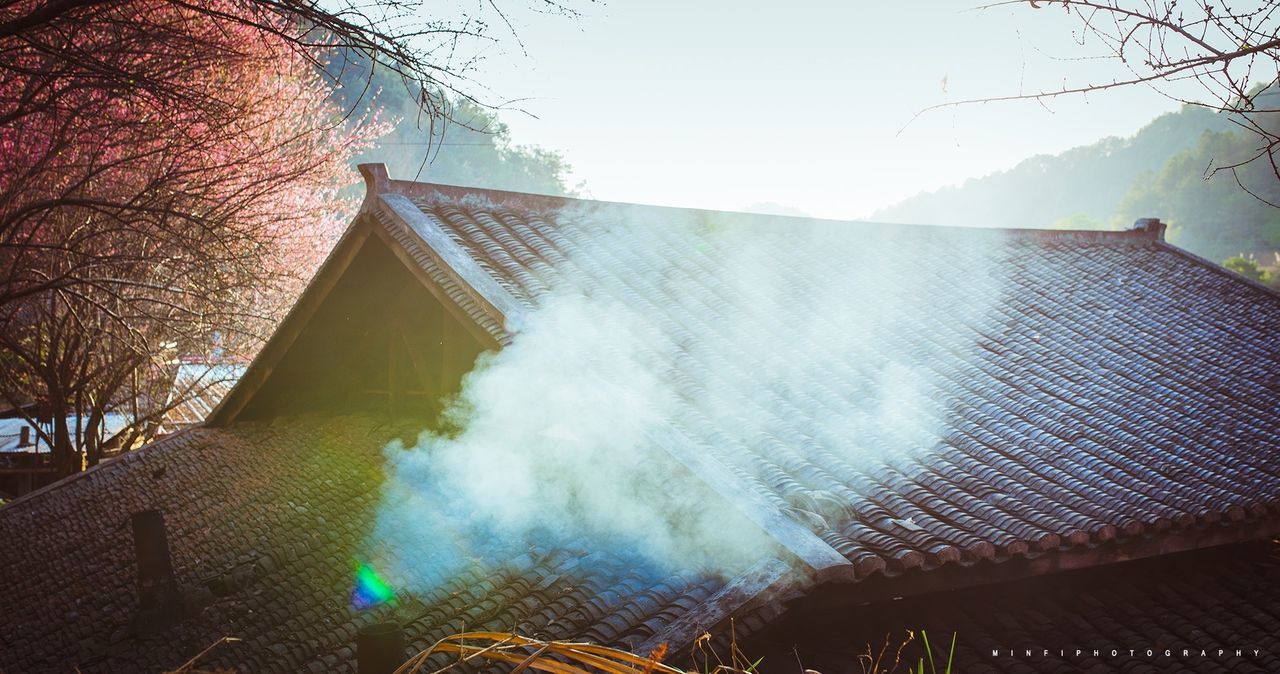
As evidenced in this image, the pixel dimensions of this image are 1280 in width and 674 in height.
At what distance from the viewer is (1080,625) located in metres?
4.38

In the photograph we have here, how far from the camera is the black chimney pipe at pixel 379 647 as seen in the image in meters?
2.74

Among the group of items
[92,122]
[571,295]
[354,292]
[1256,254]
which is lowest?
[1256,254]

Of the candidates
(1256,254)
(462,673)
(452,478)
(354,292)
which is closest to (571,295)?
(452,478)

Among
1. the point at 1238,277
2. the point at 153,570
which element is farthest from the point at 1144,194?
the point at 153,570

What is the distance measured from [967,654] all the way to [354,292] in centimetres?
647

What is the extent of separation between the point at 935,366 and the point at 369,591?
5.12 metres

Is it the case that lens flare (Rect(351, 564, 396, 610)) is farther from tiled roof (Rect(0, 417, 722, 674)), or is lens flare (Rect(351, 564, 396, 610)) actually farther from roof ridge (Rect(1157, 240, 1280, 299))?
roof ridge (Rect(1157, 240, 1280, 299))

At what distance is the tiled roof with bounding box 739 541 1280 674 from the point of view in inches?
156

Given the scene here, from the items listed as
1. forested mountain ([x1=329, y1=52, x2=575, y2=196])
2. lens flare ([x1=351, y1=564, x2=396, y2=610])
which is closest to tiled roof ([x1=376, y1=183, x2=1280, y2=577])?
lens flare ([x1=351, y1=564, x2=396, y2=610])

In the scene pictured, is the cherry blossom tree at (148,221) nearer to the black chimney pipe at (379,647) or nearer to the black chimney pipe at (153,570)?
the black chimney pipe at (153,570)

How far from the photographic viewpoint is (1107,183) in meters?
65.8

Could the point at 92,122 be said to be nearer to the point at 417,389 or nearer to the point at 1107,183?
the point at 417,389

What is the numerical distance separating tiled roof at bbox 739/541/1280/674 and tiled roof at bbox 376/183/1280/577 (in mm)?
459

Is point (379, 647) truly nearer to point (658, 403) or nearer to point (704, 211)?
point (658, 403)
